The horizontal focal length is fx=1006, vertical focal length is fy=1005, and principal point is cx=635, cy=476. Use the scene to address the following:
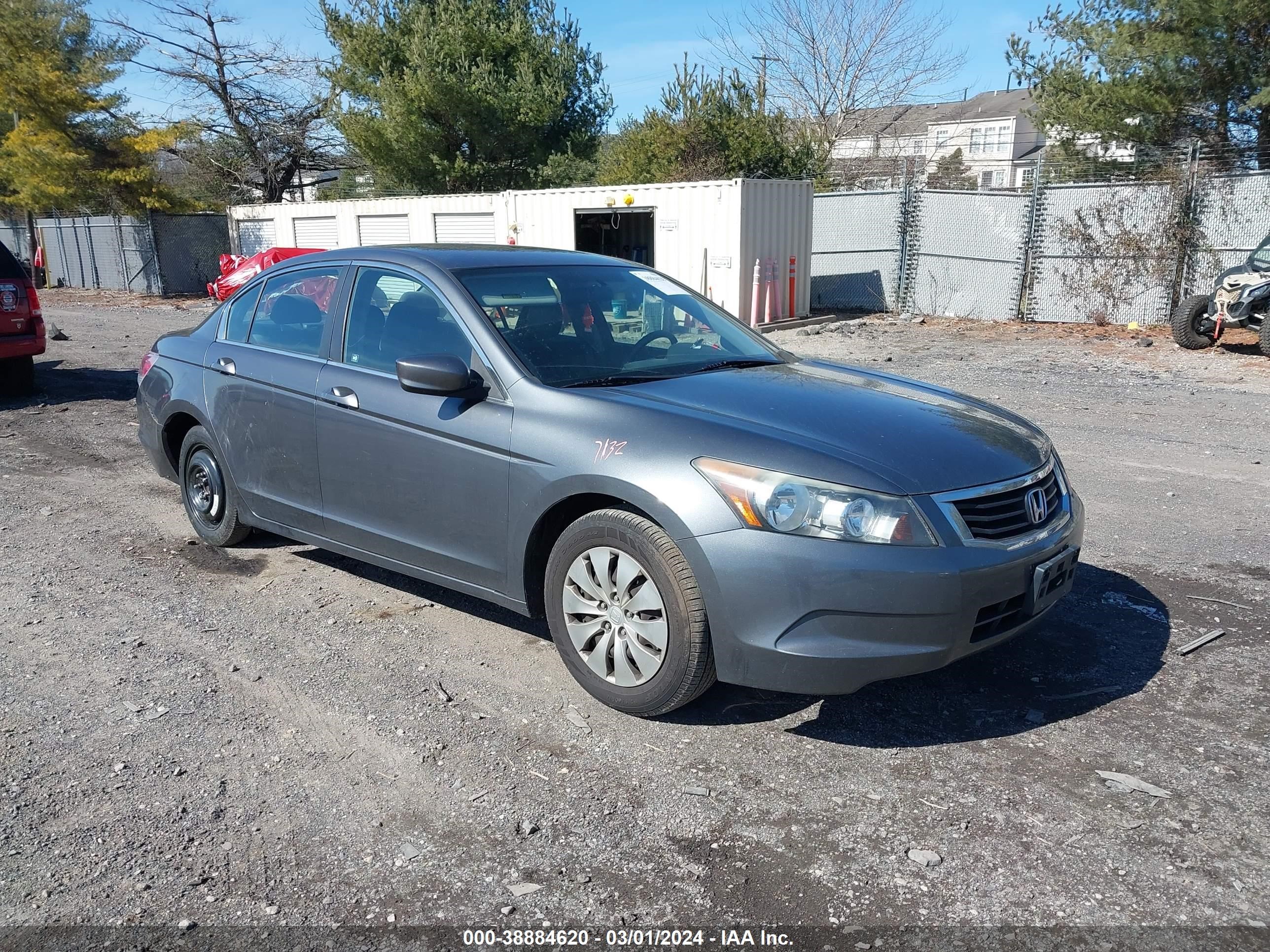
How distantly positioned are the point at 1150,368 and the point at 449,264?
35.3 feet

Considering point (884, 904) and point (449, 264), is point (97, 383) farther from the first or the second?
point (884, 904)

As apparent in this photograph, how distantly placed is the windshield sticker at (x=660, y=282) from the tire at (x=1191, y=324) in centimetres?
1111

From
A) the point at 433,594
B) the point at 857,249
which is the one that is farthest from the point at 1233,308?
the point at 433,594

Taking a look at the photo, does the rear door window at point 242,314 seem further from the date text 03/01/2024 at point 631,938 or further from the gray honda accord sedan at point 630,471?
the date text 03/01/2024 at point 631,938

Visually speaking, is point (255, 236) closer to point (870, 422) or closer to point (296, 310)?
point (296, 310)

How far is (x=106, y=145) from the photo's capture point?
2722 centimetres

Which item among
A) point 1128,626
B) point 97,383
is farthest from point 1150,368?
point 97,383

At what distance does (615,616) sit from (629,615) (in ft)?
0.21

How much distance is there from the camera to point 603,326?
14.4 ft

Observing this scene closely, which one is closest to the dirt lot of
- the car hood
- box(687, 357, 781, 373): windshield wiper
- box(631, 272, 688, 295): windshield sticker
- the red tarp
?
the car hood

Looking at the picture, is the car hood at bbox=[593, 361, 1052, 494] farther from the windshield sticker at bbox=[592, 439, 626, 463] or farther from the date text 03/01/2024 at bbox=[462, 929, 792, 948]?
the date text 03/01/2024 at bbox=[462, 929, 792, 948]

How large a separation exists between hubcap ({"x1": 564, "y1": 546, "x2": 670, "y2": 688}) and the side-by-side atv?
12083mm

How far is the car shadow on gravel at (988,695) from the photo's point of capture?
358cm

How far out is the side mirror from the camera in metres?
3.85
